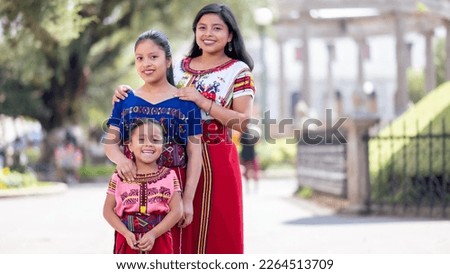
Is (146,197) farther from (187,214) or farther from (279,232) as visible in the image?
(279,232)

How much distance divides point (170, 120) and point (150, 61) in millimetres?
275

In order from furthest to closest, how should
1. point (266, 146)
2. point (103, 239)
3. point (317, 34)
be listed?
1. point (317, 34)
2. point (266, 146)
3. point (103, 239)

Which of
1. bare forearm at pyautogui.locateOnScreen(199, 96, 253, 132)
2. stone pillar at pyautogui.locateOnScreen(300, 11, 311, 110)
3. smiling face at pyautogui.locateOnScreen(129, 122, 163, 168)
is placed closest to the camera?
smiling face at pyautogui.locateOnScreen(129, 122, 163, 168)

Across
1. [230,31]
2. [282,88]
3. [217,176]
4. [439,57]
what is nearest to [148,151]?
[217,176]

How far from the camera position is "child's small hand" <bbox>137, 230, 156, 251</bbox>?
16.0 feet

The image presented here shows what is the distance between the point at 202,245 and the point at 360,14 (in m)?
29.4

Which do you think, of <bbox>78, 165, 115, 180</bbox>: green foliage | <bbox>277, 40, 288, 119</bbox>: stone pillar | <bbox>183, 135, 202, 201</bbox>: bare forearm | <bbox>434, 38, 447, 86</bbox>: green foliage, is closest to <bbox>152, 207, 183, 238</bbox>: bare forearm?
<bbox>183, 135, 202, 201</bbox>: bare forearm

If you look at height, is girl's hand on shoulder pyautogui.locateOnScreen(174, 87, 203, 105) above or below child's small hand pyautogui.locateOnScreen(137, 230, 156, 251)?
above

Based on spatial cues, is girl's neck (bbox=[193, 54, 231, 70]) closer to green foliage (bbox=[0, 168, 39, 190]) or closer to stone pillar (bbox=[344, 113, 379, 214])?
stone pillar (bbox=[344, 113, 379, 214])

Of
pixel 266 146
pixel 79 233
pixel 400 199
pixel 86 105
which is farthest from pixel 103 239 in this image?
pixel 266 146

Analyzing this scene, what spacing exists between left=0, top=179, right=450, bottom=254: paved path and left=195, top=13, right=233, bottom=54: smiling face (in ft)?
11.6

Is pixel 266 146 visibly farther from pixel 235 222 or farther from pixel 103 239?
pixel 235 222

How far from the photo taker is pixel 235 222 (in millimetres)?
5254

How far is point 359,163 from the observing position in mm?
13336
